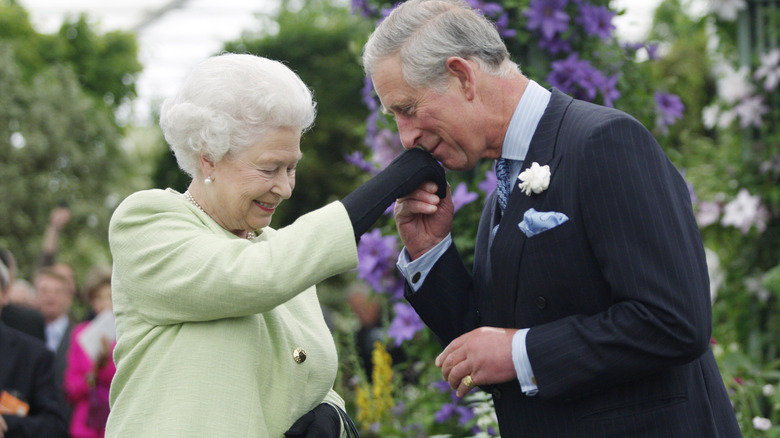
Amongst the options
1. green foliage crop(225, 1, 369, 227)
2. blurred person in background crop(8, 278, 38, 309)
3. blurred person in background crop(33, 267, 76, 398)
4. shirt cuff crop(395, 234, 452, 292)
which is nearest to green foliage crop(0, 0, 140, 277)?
green foliage crop(225, 1, 369, 227)

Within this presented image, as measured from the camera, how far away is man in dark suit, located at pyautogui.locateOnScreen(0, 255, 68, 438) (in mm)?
3709

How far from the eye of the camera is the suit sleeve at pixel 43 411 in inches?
144

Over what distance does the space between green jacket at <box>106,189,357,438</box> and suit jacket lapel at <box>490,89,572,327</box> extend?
1.21 ft

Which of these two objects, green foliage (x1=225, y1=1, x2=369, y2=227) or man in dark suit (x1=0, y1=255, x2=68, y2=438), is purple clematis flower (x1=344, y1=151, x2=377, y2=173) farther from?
green foliage (x1=225, y1=1, x2=369, y2=227)

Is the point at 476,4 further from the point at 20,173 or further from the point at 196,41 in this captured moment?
the point at 196,41

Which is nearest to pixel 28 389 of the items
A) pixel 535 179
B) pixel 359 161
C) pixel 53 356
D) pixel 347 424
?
pixel 53 356

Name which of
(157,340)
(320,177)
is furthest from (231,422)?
(320,177)

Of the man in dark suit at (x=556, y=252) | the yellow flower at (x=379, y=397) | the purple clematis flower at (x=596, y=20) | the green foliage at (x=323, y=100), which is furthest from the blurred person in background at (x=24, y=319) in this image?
the green foliage at (x=323, y=100)

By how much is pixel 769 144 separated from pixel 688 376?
3702mm

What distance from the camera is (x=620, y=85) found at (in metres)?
3.61

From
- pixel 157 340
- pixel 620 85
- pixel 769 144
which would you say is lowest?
pixel 769 144

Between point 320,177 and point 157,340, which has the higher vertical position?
point 157,340

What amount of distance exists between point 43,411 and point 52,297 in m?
2.80

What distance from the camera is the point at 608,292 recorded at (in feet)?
6.07
